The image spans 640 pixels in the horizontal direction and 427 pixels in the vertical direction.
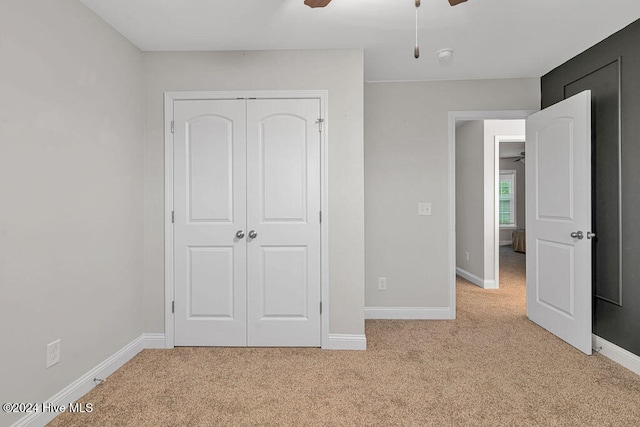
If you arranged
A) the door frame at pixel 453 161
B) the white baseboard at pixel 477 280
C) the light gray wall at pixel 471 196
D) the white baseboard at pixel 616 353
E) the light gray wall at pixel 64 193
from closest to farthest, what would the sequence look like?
the light gray wall at pixel 64 193
the white baseboard at pixel 616 353
the door frame at pixel 453 161
the white baseboard at pixel 477 280
the light gray wall at pixel 471 196

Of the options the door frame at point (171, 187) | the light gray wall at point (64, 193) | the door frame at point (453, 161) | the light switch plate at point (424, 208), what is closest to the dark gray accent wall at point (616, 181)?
the door frame at point (453, 161)

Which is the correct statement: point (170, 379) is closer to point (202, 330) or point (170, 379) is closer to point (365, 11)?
point (202, 330)

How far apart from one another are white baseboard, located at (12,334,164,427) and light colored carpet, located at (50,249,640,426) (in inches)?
2.0

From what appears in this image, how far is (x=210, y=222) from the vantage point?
2.74m

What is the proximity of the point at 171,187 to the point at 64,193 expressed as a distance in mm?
842

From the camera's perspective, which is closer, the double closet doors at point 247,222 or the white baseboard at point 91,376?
the white baseboard at point 91,376

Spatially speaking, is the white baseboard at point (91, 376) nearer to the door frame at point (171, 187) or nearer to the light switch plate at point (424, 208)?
the door frame at point (171, 187)

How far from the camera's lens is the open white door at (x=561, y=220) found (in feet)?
8.53

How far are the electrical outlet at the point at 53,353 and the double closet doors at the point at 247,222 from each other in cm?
90

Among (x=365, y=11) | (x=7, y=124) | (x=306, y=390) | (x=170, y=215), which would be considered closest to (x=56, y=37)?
(x=7, y=124)

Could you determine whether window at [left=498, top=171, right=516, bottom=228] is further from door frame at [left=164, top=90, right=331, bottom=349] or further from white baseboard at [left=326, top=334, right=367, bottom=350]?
door frame at [left=164, top=90, right=331, bottom=349]

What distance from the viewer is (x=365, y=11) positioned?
2.22m

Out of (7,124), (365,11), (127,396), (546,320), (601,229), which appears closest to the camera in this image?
(7,124)

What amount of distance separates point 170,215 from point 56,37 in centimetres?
132
